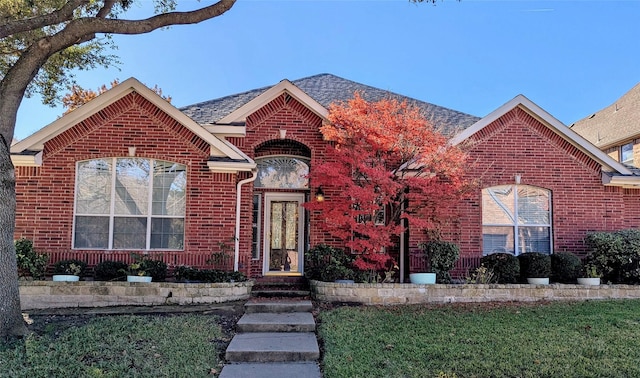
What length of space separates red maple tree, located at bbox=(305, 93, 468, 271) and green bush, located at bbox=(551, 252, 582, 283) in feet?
9.14

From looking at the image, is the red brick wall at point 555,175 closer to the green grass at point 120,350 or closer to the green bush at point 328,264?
the green bush at point 328,264

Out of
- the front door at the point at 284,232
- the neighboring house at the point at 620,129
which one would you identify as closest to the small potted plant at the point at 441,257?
the front door at the point at 284,232

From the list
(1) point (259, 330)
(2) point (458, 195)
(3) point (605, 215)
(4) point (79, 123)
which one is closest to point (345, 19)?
(2) point (458, 195)

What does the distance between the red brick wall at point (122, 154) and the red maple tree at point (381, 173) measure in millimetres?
2204

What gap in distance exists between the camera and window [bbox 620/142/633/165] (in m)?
18.5

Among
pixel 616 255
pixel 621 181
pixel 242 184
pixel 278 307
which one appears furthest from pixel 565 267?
pixel 242 184

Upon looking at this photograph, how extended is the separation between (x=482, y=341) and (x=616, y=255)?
6.02 metres

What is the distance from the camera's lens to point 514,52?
19828 mm

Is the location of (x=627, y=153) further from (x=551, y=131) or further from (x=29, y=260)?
(x=29, y=260)

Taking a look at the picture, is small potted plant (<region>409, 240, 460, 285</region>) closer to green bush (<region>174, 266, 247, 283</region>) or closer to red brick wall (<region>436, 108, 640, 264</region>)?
red brick wall (<region>436, 108, 640, 264</region>)

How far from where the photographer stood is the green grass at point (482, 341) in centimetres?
555

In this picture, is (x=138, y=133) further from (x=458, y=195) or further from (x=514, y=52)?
(x=514, y=52)

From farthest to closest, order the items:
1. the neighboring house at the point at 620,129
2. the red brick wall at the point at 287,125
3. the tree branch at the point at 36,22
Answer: the neighboring house at the point at 620,129
the red brick wall at the point at 287,125
the tree branch at the point at 36,22

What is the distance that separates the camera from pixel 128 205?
10125mm
